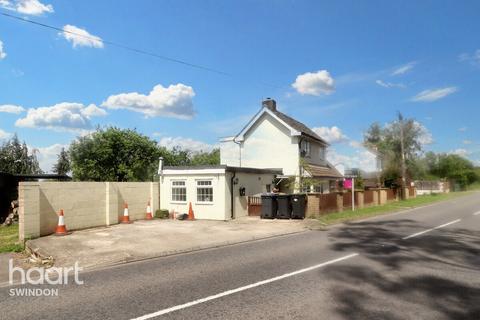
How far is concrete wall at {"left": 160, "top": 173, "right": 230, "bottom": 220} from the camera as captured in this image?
63.8 ft

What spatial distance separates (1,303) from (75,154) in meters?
29.5

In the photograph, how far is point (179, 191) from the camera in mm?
20859

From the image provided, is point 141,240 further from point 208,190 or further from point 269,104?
point 269,104

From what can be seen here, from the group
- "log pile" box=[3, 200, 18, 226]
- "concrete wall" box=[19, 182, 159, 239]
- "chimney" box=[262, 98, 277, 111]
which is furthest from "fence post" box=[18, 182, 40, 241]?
"chimney" box=[262, 98, 277, 111]

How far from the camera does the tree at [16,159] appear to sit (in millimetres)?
44125

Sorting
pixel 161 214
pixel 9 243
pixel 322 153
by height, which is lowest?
pixel 9 243

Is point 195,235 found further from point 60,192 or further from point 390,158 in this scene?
point 390,158

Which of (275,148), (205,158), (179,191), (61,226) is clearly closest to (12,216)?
(61,226)

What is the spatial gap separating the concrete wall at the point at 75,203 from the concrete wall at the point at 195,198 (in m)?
1.45

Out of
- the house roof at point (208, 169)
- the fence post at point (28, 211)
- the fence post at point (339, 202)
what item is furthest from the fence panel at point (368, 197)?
the fence post at point (28, 211)

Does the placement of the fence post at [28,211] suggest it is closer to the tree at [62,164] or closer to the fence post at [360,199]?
the fence post at [360,199]

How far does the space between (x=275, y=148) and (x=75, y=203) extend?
16.3 metres

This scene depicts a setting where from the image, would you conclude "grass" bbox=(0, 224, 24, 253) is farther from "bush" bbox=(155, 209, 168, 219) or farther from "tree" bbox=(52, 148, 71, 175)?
"tree" bbox=(52, 148, 71, 175)

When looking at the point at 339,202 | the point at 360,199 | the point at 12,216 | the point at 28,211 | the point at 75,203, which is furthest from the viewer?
the point at 360,199
